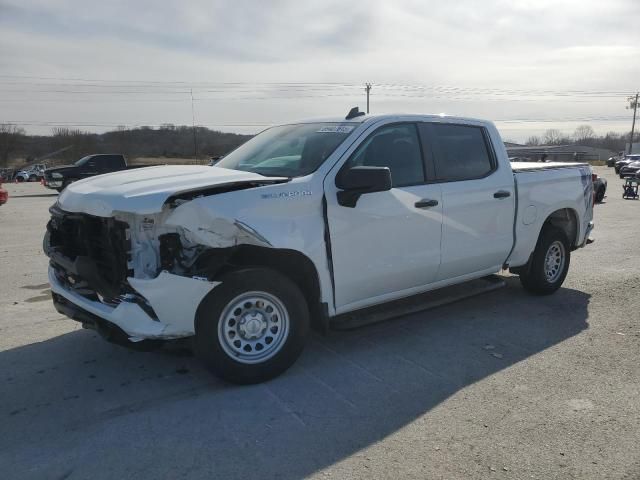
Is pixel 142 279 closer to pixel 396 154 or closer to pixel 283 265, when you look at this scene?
pixel 283 265

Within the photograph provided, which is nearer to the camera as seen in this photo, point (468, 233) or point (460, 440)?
point (460, 440)

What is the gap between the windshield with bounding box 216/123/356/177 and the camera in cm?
430

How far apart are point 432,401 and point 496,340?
1.46 metres

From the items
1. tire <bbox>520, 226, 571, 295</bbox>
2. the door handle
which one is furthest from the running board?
the door handle

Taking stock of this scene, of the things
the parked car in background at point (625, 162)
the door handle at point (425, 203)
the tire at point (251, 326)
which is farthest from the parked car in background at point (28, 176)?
the tire at point (251, 326)

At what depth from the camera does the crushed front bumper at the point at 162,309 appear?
3.43 m

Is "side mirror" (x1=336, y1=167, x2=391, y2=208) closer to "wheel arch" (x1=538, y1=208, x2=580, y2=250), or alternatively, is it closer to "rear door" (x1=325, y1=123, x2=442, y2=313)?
"rear door" (x1=325, y1=123, x2=442, y2=313)

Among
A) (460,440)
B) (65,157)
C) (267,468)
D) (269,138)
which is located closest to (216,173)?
(269,138)

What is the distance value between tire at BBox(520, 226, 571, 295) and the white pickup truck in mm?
792

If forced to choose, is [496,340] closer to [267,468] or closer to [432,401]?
[432,401]

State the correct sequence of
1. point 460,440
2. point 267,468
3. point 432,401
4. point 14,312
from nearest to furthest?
point 267,468 < point 460,440 < point 432,401 < point 14,312

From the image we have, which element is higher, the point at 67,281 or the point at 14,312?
the point at 67,281

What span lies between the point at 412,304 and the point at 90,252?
3.08 m

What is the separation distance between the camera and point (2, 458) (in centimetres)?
294
